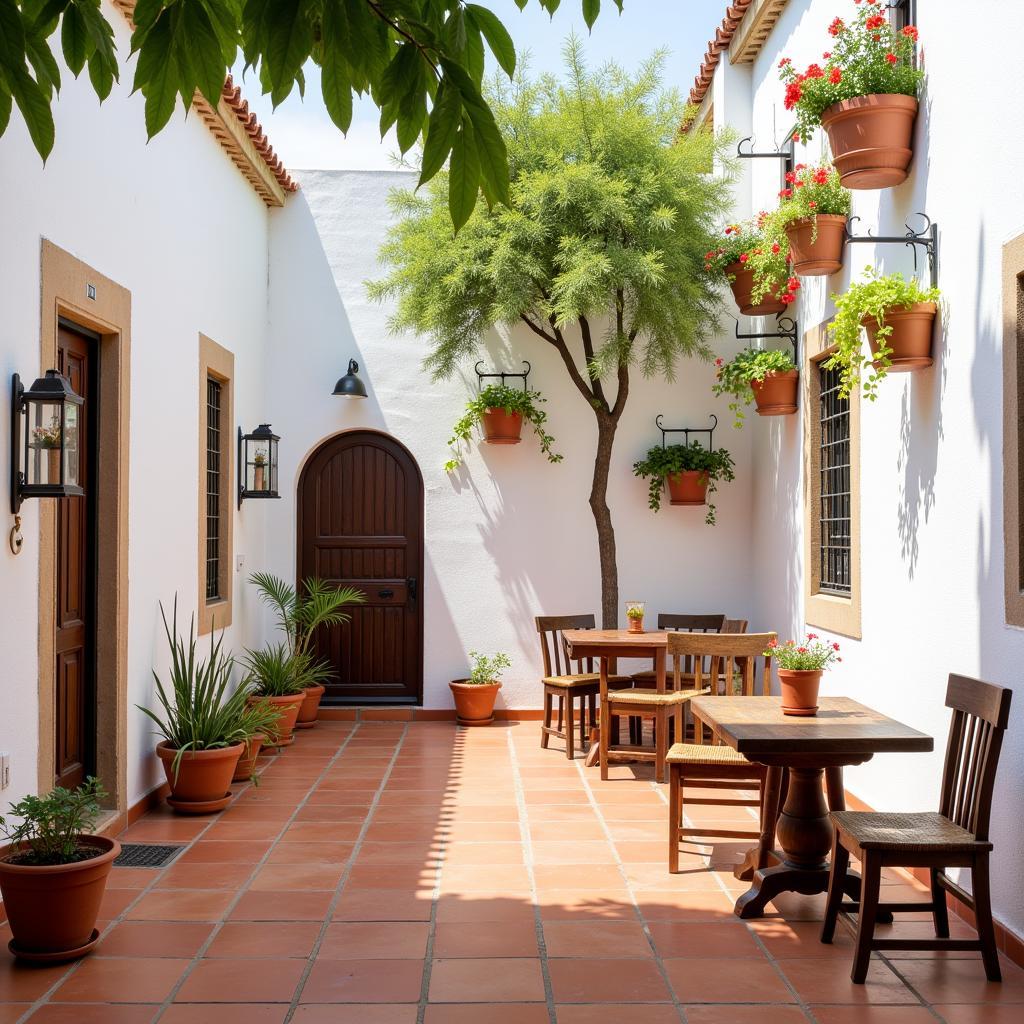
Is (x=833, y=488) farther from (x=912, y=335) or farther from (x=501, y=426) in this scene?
(x=501, y=426)

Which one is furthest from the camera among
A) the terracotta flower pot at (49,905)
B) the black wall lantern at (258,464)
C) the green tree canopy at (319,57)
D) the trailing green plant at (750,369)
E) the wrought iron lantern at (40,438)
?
the black wall lantern at (258,464)

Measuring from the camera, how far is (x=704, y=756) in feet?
16.4

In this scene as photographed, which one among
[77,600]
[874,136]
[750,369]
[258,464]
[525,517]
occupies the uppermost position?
[874,136]

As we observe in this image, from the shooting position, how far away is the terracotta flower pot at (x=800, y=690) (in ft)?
14.6

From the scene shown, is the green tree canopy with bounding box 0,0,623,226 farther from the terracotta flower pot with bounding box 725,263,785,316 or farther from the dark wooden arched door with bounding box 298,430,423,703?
the dark wooden arched door with bounding box 298,430,423,703

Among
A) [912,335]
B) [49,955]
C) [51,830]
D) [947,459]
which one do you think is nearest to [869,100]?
[912,335]

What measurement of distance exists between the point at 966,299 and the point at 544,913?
2.83 metres

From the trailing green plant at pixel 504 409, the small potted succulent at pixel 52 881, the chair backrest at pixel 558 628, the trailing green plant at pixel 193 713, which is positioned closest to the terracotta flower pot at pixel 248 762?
the trailing green plant at pixel 193 713

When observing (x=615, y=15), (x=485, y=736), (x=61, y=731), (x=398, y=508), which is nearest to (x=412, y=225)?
(x=398, y=508)

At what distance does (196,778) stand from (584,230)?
13.6 ft

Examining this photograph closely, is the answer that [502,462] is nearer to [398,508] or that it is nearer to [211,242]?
[398,508]

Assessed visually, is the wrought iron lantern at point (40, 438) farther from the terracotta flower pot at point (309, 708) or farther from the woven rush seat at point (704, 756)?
the terracotta flower pot at point (309, 708)

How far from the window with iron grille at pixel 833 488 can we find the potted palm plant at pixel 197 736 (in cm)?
335

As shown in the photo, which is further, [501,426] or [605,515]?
[501,426]
